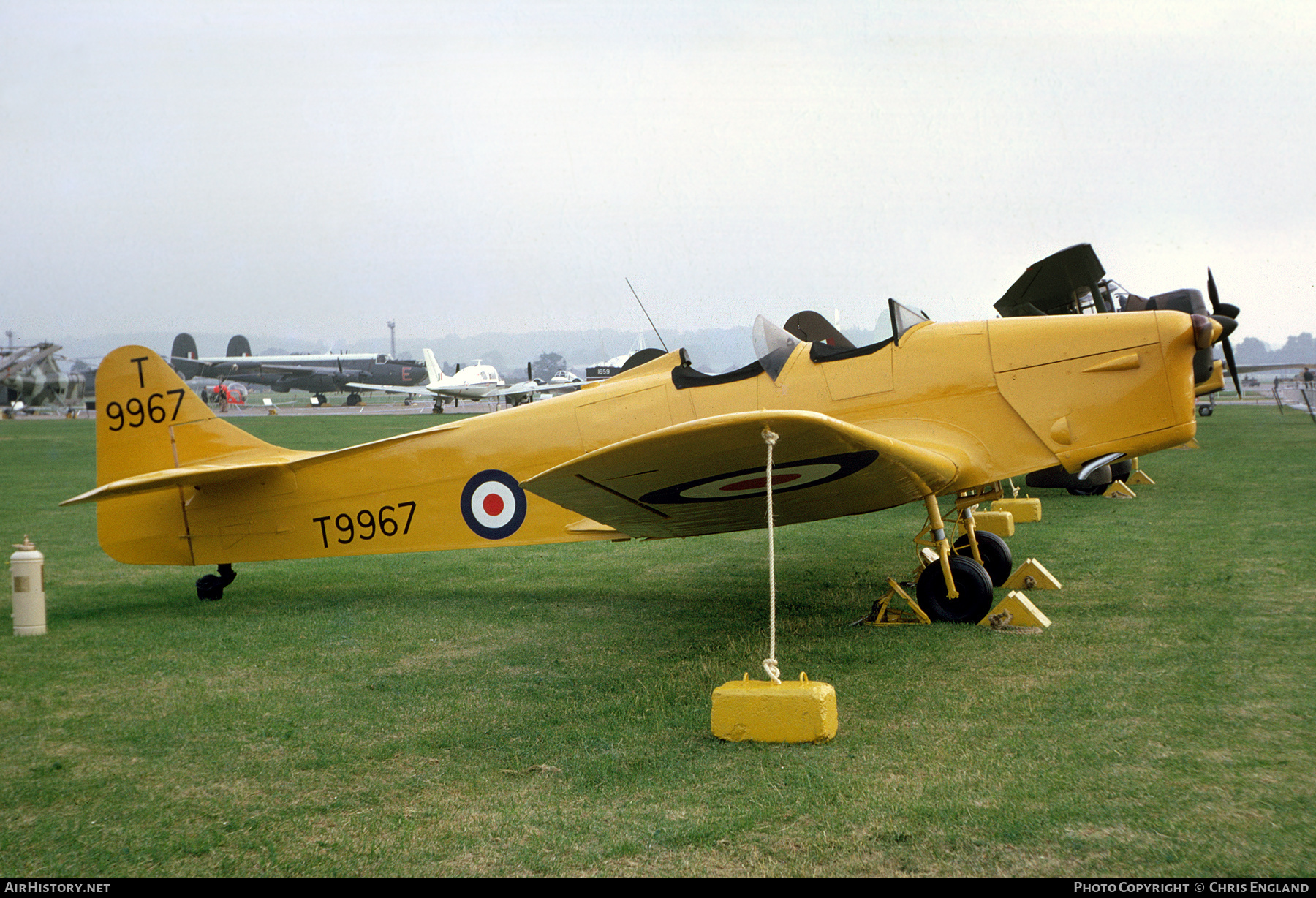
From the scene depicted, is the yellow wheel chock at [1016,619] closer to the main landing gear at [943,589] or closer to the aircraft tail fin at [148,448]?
the main landing gear at [943,589]

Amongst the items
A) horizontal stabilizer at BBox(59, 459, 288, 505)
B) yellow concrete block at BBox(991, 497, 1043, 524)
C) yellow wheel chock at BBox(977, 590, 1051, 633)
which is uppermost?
Answer: horizontal stabilizer at BBox(59, 459, 288, 505)

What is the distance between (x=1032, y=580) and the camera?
666cm

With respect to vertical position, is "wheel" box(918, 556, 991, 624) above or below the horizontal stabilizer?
below

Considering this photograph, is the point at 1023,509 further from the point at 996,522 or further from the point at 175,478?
the point at 175,478

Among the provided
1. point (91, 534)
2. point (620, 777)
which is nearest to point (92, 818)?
point (620, 777)

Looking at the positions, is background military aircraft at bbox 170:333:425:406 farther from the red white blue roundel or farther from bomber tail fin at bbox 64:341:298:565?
the red white blue roundel

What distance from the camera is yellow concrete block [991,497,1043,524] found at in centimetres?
1037

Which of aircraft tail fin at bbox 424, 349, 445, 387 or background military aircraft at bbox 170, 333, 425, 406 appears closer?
aircraft tail fin at bbox 424, 349, 445, 387

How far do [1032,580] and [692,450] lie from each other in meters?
3.84

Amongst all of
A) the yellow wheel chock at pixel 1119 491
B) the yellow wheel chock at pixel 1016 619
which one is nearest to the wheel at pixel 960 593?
the yellow wheel chock at pixel 1016 619

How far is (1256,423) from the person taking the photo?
28.1m

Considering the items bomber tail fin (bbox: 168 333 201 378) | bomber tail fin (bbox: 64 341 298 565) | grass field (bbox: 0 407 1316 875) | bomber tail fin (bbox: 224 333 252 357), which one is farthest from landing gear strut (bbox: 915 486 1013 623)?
bomber tail fin (bbox: 224 333 252 357)

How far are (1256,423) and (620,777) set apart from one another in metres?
31.2

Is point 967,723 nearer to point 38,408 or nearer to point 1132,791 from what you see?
point 1132,791
